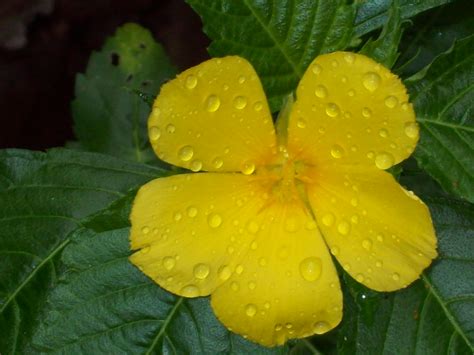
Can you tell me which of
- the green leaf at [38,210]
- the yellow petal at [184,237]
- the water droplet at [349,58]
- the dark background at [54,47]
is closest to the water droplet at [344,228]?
the yellow petal at [184,237]

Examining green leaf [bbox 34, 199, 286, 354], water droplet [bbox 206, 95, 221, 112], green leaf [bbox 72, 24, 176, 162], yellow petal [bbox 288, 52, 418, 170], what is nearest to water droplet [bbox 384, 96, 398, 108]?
yellow petal [bbox 288, 52, 418, 170]

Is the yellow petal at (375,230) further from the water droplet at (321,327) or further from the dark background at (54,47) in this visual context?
the dark background at (54,47)

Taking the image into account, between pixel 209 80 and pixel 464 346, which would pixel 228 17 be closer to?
pixel 209 80

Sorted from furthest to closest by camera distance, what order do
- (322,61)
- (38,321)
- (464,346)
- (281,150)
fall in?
(38,321)
(464,346)
(281,150)
(322,61)

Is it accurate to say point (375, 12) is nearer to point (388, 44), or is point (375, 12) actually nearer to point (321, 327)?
point (388, 44)

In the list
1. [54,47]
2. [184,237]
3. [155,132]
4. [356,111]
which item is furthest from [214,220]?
[54,47]

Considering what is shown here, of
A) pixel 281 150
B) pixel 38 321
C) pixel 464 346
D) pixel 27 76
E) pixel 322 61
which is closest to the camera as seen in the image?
pixel 322 61

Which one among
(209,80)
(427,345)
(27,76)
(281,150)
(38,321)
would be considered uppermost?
(209,80)

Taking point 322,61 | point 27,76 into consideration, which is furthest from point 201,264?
point 27,76
